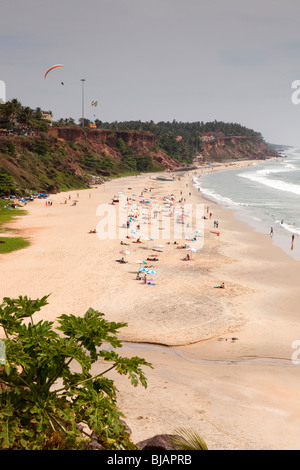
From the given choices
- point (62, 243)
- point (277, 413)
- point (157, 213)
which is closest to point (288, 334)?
point (277, 413)

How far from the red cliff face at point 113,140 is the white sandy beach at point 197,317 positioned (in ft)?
256

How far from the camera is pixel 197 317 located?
2258 centimetres

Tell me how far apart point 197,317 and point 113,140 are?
122 metres

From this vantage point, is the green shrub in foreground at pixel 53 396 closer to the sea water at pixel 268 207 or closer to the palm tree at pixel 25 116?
the sea water at pixel 268 207

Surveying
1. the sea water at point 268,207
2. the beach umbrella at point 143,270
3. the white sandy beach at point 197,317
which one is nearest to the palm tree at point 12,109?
the sea water at point 268,207

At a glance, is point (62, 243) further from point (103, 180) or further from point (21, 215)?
point (103, 180)

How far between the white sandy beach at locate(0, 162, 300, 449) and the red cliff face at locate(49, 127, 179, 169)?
77950mm

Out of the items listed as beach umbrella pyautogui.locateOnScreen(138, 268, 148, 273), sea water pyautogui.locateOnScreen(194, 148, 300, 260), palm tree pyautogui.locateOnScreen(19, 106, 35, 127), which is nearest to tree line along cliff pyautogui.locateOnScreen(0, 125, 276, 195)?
palm tree pyautogui.locateOnScreen(19, 106, 35, 127)

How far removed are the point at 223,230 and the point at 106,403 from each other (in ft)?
135

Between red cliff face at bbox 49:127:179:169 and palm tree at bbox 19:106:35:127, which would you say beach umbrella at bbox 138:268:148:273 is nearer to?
palm tree at bbox 19:106:35:127

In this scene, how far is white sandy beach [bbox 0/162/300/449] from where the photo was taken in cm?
1374

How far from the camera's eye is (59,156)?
Answer: 9544 cm

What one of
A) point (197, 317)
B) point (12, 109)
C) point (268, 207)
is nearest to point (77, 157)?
point (12, 109)

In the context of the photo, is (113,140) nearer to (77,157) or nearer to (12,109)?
(77,157)
